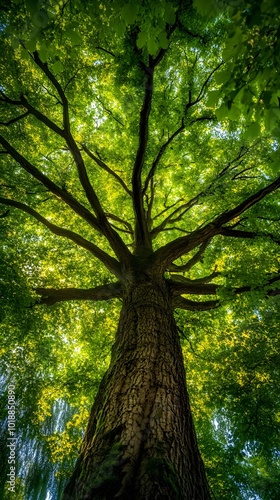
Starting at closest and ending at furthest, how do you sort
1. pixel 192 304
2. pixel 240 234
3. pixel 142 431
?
pixel 142 431
pixel 240 234
pixel 192 304

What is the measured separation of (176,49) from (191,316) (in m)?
6.63

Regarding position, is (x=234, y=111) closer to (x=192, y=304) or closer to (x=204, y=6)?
(x=204, y=6)

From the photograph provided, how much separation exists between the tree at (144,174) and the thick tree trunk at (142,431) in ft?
0.04

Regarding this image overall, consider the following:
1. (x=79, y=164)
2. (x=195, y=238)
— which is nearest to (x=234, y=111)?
(x=195, y=238)

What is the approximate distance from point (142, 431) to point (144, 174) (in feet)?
23.3

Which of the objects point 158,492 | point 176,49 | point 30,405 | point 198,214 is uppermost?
point 176,49

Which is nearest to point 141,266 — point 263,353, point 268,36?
point 268,36

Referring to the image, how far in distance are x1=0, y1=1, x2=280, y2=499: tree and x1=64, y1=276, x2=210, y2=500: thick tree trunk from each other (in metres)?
0.01

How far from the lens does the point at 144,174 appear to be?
824 cm

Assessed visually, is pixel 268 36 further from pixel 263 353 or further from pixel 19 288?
pixel 263 353

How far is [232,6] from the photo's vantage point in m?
1.64

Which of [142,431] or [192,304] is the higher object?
[192,304]

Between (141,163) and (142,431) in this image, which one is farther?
(141,163)

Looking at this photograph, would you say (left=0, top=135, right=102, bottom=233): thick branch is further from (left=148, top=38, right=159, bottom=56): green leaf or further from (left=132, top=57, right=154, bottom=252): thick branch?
(left=148, top=38, right=159, bottom=56): green leaf
